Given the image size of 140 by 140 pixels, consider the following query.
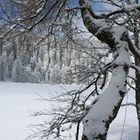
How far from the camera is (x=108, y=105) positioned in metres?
4.76

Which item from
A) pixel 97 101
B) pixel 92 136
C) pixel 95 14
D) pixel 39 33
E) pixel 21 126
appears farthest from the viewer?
pixel 21 126

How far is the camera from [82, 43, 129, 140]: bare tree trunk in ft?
15.1

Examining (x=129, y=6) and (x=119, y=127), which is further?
(x=119, y=127)

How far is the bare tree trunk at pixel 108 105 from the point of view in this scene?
181 inches

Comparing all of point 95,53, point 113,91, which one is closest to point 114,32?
point 113,91

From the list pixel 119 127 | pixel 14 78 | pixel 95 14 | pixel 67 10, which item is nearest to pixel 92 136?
pixel 95 14

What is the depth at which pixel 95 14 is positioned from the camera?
5676 mm

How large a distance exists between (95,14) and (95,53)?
283 inches

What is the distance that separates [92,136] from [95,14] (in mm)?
1817

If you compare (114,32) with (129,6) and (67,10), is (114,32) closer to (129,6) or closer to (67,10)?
(129,6)

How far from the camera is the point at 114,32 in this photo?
17.3ft

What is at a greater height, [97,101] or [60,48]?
[60,48]

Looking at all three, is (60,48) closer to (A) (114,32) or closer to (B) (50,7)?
(B) (50,7)

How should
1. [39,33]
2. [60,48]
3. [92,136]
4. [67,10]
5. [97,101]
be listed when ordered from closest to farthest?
[92,136] → [97,101] → [67,10] → [39,33] → [60,48]
